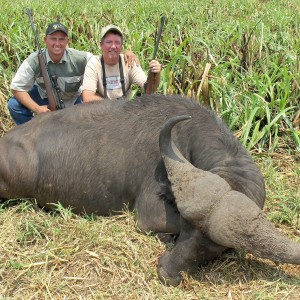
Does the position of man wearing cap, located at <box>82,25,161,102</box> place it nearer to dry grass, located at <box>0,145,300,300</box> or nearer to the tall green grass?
the tall green grass

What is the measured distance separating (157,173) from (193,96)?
8.12 ft

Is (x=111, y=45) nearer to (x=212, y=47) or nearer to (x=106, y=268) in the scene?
(x=212, y=47)

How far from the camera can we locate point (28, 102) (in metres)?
5.86

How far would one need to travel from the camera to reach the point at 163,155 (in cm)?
367

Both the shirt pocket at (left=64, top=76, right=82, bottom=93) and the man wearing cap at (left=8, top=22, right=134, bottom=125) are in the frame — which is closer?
the man wearing cap at (left=8, top=22, right=134, bottom=125)

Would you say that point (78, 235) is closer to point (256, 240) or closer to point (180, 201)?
point (180, 201)

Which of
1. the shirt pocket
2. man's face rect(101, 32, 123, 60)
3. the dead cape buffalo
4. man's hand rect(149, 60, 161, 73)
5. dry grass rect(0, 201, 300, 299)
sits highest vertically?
man's face rect(101, 32, 123, 60)

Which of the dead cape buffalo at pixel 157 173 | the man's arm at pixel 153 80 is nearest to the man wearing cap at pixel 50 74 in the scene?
the man's arm at pixel 153 80

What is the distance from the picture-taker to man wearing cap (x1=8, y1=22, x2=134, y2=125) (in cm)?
587

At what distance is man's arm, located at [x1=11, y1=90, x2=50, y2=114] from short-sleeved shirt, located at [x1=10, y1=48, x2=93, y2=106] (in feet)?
0.25

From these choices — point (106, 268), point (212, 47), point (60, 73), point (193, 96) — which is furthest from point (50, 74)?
point (106, 268)

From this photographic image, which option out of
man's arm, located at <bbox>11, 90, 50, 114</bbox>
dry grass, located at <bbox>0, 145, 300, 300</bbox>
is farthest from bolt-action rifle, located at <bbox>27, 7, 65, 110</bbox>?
dry grass, located at <bbox>0, 145, 300, 300</bbox>

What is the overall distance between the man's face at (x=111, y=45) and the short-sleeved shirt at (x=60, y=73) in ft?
1.65

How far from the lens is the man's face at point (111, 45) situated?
5695 millimetres
